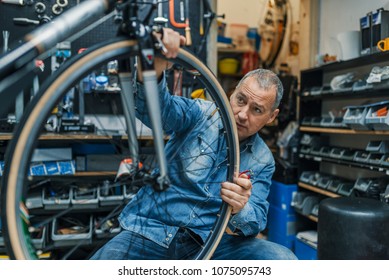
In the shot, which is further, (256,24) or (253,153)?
(256,24)

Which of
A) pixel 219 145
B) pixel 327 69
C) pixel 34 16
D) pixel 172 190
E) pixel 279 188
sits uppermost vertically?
pixel 34 16

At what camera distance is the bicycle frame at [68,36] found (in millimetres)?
752

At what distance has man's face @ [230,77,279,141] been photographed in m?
1.21

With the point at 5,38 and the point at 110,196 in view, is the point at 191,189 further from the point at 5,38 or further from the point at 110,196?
the point at 5,38

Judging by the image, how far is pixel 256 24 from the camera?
4.02 meters

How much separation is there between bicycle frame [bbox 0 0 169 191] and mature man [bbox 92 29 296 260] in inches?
8.5

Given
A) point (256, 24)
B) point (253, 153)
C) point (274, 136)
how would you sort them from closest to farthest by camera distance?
point (253, 153), point (274, 136), point (256, 24)

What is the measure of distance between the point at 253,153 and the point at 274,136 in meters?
2.00

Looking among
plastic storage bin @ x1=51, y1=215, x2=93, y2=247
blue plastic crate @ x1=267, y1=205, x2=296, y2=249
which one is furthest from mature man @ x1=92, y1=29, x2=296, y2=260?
blue plastic crate @ x1=267, y1=205, x2=296, y2=249

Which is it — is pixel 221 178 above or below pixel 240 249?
above

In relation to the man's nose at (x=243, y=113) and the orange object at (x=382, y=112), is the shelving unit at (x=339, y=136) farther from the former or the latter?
the man's nose at (x=243, y=113)

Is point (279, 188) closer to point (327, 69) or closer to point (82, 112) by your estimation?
point (327, 69)

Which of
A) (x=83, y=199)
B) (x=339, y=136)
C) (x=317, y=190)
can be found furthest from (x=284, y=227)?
(x=83, y=199)

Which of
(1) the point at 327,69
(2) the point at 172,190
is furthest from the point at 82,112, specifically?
(1) the point at 327,69
